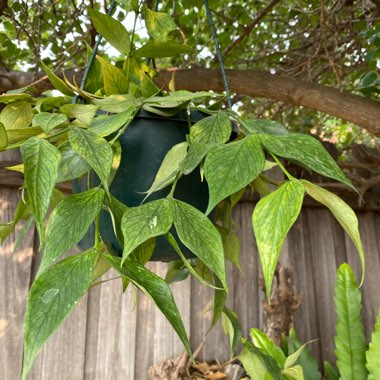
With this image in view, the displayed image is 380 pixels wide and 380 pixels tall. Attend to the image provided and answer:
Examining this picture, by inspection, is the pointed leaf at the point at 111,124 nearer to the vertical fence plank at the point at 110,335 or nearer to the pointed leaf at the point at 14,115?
the pointed leaf at the point at 14,115

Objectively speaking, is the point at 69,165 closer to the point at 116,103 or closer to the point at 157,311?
the point at 116,103

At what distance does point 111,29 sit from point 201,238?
0.31 meters

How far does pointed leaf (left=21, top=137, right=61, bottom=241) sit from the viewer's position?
0.33m

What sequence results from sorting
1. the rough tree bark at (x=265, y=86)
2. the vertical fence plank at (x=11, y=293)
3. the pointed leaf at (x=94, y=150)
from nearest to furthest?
the pointed leaf at (x=94, y=150)
the rough tree bark at (x=265, y=86)
the vertical fence plank at (x=11, y=293)

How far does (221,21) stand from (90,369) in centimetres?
125

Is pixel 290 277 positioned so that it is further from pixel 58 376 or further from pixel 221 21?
pixel 221 21

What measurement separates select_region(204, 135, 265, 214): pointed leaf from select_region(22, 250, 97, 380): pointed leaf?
0.09m

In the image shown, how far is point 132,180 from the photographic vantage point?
559 mm

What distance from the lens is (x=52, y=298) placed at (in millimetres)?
285

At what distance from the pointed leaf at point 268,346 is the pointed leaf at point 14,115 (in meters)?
1.00

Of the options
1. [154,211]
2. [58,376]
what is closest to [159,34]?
[154,211]

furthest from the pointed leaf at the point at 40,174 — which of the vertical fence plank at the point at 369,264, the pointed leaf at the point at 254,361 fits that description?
the vertical fence plank at the point at 369,264

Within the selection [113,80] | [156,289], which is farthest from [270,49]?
[156,289]

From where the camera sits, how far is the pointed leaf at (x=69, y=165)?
1.52 feet
